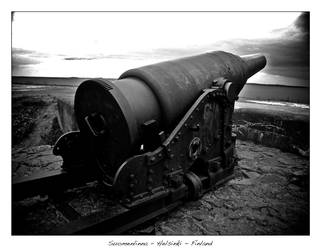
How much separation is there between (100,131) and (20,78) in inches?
61.4

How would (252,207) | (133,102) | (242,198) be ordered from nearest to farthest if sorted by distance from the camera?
1. (133,102)
2. (252,207)
3. (242,198)

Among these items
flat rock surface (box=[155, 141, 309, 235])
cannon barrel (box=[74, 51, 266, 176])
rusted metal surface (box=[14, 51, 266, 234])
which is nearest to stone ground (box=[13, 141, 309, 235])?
flat rock surface (box=[155, 141, 309, 235])

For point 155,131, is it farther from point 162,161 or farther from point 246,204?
point 246,204

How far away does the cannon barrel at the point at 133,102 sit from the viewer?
2.58 metres

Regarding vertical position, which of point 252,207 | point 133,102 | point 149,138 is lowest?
point 252,207

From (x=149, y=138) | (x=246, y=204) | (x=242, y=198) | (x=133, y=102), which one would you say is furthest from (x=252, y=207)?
(x=133, y=102)

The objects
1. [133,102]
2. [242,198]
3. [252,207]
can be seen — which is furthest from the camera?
[242,198]

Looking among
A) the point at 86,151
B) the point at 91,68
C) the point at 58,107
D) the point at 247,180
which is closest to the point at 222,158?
the point at 247,180

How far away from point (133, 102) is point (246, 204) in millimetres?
1837

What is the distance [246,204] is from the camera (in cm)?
333

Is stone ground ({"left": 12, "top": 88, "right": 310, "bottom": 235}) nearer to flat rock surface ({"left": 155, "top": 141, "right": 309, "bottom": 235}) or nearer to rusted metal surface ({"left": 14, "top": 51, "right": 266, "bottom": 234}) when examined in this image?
flat rock surface ({"left": 155, "top": 141, "right": 309, "bottom": 235})

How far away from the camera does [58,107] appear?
7.05 meters

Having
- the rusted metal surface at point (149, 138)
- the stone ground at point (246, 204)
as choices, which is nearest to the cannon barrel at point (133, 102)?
the rusted metal surface at point (149, 138)

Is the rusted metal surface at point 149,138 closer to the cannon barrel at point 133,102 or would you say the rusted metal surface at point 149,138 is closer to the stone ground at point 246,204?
the cannon barrel at point 133,102
